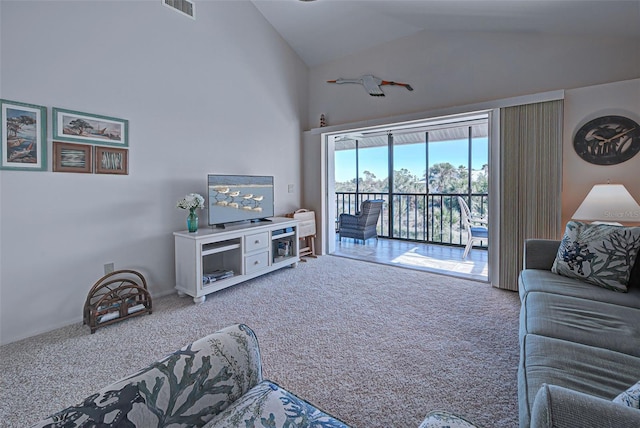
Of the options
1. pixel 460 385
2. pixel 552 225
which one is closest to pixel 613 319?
pixel 460 385

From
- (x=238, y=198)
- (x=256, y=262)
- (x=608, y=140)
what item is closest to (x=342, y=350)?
(x=256, y=262)

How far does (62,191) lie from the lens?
242cm

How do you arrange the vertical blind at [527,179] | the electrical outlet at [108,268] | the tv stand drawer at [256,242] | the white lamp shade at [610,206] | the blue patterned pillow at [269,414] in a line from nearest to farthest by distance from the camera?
the blue patterned pillow at [269,414] → the white lamp shade at [610,206] → the electrical outlet at [108,268] → the vertical blind at [527,179] → the tv stand drawer at [256,242]

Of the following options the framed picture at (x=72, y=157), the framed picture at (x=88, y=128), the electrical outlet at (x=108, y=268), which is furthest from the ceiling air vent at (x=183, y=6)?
the electrical outlet at (x=108, y=268)

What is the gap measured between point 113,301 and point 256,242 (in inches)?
57.0

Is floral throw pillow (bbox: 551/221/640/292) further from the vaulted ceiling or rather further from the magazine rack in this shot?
the magazine rack

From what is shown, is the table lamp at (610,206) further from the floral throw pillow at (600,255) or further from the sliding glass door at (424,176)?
the sliding glass door at (424,176)

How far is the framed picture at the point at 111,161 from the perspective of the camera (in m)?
2.62

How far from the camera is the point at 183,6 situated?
317 centimetres

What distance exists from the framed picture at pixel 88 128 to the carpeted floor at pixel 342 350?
1578mm

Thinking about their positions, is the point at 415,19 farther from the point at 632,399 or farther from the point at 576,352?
the point at 632,399

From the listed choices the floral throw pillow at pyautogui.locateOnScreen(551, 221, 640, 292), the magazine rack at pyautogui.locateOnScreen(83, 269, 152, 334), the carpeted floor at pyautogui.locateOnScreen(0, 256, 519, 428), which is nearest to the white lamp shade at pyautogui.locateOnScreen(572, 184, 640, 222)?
the floral throw pillow at pyautogui.locateOnScreen(551, 221, 640, 292)

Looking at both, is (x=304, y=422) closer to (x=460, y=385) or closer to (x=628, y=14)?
(x=460, y=385)

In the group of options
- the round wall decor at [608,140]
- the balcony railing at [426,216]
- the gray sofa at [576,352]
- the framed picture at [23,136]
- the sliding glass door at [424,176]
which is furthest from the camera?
the balcony railing at [426,216]
